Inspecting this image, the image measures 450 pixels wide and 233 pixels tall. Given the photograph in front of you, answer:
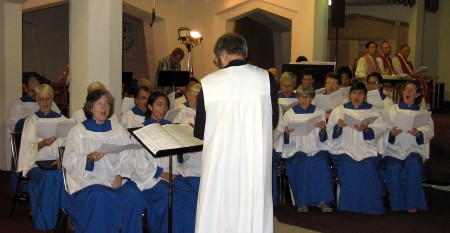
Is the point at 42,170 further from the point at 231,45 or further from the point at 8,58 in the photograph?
the point at 8,58

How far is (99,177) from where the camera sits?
554 centimetres

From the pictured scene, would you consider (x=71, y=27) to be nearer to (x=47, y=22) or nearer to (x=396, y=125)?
(x=396, y=125)

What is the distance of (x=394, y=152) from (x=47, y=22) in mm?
12346

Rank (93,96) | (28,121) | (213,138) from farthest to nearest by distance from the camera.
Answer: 1. (28,121)
2. (93,96)
3. (213,138)

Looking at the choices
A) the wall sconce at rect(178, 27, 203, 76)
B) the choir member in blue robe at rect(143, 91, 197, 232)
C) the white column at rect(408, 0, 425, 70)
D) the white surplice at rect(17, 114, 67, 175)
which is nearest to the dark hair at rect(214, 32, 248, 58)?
the choir member in blue robe at rect(143, 91, 197, 232)

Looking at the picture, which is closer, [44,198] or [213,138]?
[213,138]

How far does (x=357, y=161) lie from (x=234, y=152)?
3.45 meters

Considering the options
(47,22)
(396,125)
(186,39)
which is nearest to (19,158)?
(396,125)

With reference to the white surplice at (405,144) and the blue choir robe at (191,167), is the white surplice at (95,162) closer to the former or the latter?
the blue choir robe at (191,167)

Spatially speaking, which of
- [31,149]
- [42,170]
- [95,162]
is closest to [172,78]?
[31,149]

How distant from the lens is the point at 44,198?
6.02 metres

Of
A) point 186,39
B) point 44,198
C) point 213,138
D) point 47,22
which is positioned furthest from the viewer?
point 47,22

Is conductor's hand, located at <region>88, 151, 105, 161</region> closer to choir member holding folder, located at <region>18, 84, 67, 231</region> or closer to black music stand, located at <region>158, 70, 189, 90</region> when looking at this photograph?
choir member holding folder, located at <region>18, 84, 67, 231</region>

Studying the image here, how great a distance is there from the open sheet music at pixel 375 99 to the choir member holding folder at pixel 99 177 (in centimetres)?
349
